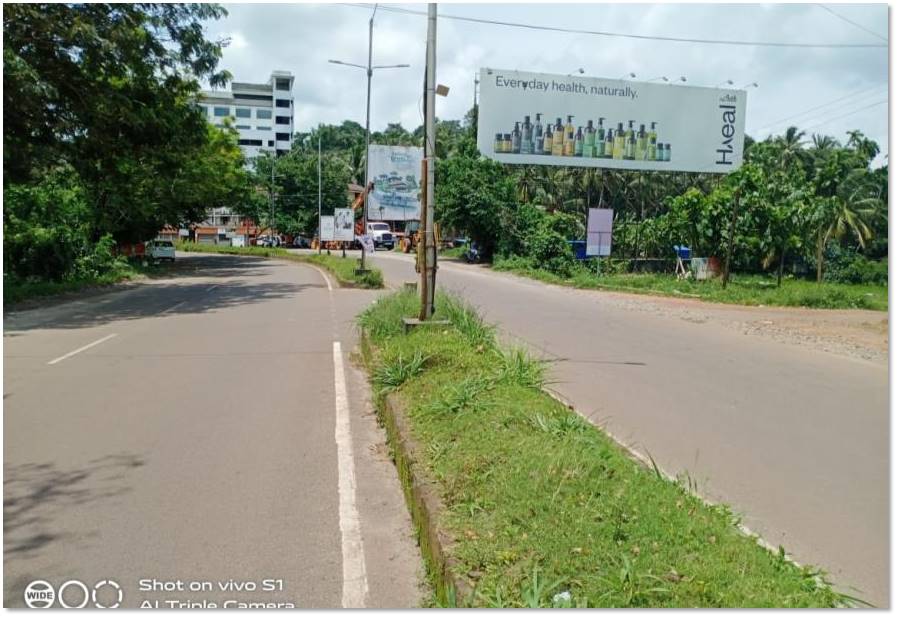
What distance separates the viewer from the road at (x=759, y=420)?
15.1 ft

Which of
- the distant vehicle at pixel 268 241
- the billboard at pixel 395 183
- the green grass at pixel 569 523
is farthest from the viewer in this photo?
the distant vehicle at pixel 268 241

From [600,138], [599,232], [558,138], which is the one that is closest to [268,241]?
[558,138]

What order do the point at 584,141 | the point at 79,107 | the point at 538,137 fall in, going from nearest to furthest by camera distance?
the point at 79,107, the point at 538,137, the point at 584,141

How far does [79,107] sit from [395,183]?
32.7 metres

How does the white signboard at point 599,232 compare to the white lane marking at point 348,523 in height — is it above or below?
above

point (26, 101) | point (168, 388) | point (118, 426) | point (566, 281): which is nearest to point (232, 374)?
point (168, 388)

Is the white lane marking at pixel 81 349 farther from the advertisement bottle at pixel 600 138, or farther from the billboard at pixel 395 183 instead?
the billboard at pixel 395 183

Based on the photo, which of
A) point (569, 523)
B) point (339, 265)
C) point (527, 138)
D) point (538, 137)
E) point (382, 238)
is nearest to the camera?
point (569, 523)

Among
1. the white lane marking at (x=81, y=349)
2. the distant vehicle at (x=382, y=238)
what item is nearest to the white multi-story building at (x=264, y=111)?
the distant vehicle at (x=382, y=238)

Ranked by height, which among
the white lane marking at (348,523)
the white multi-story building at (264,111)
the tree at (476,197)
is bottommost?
the white lane marking at (348,523)

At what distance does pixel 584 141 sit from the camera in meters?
32.7

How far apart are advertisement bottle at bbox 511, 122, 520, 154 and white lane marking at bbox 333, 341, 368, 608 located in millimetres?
25381

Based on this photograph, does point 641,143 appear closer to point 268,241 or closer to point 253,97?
point 268,241

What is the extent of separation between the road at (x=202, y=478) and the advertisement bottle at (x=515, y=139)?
22.1 metres
